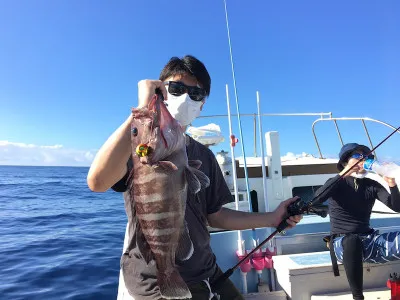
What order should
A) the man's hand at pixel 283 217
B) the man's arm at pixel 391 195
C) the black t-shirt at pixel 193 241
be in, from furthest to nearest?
the man's arm at pixel 391 195 → the man's hand at pixel 283 217 → the black t-shirt at pixel 193 241

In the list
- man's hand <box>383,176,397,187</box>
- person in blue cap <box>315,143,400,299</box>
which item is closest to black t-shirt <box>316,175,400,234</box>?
person in blue cap <box>315,143,400,299</box>

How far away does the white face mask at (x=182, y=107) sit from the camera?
74.0 inches

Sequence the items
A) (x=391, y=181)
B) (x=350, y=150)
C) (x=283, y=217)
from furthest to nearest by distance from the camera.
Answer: (x=350, y=150) < (x=391, y=181) < (x=283, y=217)

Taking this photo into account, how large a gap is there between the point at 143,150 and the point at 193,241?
2.77ft

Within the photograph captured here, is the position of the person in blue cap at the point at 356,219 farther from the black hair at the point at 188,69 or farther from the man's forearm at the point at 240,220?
the black hair at the point at 188,69

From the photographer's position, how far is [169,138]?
1459mm

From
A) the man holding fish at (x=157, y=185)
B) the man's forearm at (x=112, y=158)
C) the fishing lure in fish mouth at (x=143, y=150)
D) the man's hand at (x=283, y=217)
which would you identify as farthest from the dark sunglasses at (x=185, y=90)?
the man's hand at (x=283, y=217)

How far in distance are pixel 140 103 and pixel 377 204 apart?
248 inches

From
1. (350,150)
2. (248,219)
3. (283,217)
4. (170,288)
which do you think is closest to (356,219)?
(350,150)

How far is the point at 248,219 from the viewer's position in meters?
2.30

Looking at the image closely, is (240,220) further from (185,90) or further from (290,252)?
(290,252)

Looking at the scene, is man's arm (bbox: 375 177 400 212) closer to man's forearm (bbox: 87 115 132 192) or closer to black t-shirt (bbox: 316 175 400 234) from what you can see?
black t-shirt (bbox: 316 175 400 234)

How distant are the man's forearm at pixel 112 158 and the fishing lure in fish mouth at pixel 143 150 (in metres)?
0.18

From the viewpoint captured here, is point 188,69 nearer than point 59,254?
Yes
